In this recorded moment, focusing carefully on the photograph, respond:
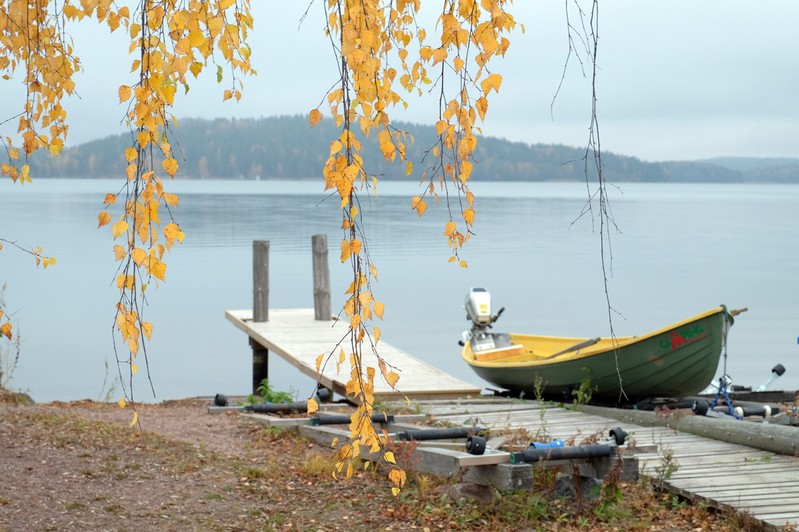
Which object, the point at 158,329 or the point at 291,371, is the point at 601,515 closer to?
the point at 291,371

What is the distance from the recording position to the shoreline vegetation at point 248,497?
19.3ft

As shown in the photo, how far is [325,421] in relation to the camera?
26.8 feet

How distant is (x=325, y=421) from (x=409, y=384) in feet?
7.32

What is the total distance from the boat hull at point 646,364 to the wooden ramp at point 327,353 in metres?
0.87

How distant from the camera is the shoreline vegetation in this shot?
589cm

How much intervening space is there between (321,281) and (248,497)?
870 cm

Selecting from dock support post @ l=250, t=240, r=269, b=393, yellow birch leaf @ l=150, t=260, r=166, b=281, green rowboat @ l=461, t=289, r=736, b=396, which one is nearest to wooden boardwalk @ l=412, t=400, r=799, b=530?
green rowboat @ l=461, t=289, r=736, b=396

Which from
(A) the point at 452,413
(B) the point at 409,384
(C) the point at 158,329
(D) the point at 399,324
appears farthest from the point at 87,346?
(A) the point at 452,413

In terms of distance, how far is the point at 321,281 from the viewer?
15117mm

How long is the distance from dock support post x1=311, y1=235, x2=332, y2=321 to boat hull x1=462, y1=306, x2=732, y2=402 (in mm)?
4876

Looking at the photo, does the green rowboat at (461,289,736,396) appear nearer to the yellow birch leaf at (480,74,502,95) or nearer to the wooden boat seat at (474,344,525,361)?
the wooden boat seat at (474,344,525,361)

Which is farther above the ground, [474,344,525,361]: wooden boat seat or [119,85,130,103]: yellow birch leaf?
[119,85,130,103]: yellow birch leaf

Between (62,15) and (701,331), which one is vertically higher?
(62,15)

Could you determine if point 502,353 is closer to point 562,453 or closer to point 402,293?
point 562,453
